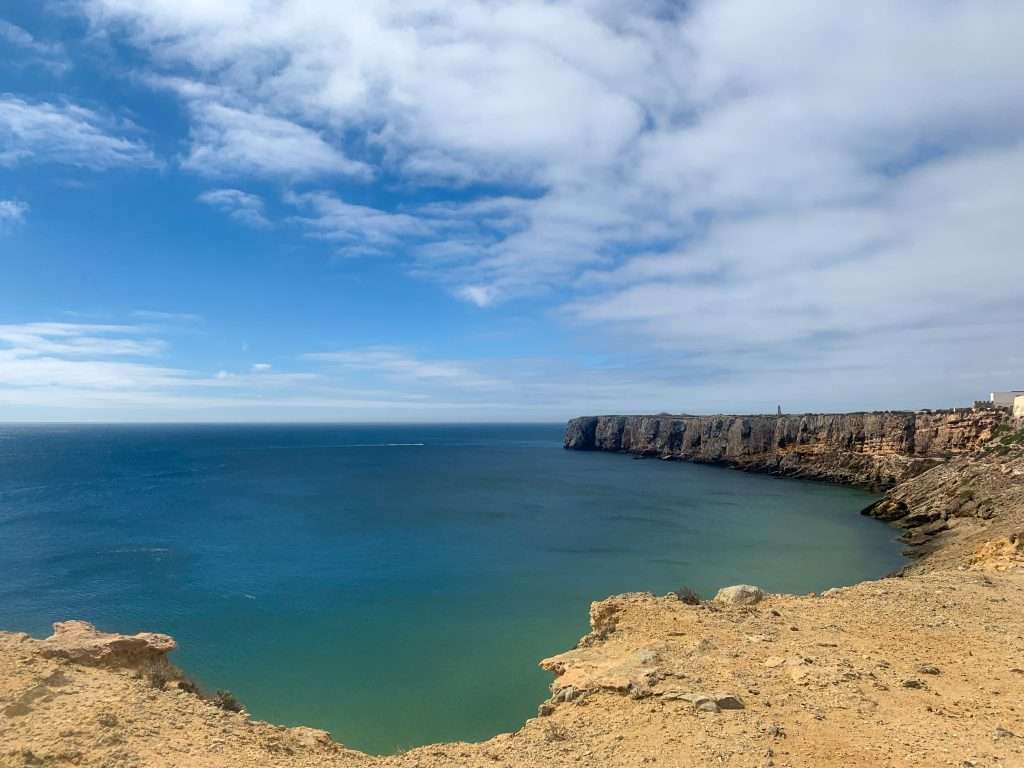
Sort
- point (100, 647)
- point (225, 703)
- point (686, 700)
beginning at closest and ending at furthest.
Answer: point (686, 700) < point (225, 703) < point (100, 647)

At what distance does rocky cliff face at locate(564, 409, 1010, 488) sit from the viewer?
59531mm

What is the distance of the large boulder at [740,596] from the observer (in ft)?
49.2

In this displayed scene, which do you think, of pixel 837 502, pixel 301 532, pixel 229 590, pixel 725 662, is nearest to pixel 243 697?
pixel 229 590

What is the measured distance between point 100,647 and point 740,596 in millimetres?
14512

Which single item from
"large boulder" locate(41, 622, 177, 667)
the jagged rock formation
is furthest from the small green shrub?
the jagged rock formation

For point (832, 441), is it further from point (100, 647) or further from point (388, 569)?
point (100, 647)

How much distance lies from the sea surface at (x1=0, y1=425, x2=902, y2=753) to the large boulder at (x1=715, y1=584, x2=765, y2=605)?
5.76 metres

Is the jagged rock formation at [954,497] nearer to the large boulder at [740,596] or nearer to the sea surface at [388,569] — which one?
the sea surface at [388,569]

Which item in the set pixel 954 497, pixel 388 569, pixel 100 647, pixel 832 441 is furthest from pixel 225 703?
pixel 832 441

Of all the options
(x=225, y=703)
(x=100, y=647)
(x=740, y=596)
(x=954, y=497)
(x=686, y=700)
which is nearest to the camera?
(x=686, y=700)

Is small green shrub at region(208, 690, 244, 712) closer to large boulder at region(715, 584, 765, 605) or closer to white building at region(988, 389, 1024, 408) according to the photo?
large boulder at region(715, 584, 765, 605)

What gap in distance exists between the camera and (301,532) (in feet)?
129

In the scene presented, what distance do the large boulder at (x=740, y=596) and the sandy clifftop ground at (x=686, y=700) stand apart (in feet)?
3.21

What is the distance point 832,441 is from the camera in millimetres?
75062
